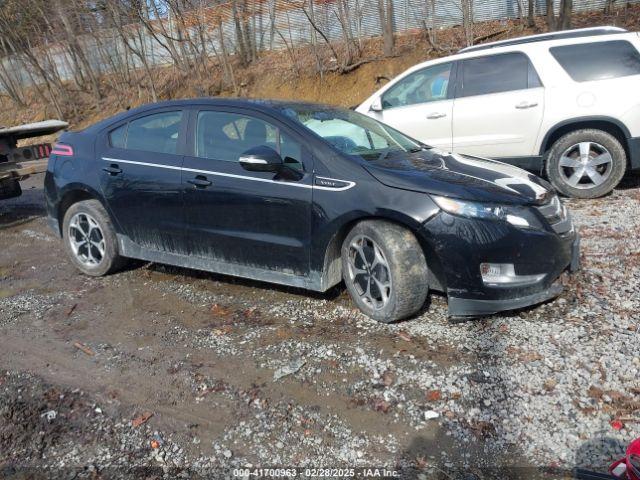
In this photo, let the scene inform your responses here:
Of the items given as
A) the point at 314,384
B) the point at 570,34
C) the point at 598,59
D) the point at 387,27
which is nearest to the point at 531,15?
the point at 387,27

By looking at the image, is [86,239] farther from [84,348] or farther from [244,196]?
[244,196]

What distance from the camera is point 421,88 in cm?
738

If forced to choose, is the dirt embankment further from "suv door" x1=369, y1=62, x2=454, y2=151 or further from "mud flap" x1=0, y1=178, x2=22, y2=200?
"mud flap" x1=0, y1=178, x2=22, y2=200

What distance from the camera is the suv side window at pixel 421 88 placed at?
7.17 m

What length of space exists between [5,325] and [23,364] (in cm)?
84

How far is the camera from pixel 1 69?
87.5ft

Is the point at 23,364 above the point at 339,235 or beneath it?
beneath

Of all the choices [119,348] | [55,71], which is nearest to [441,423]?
[119,348]

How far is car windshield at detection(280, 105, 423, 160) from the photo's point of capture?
13.5 feet

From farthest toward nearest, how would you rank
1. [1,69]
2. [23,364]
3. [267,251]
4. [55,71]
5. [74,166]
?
[1,69] < [55,71] < [74,166] < [267,251] < [23,364]

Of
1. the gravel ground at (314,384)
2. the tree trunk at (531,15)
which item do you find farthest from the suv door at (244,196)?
the tree trunk at (531,15)

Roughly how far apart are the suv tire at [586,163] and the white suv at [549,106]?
0.4 inches

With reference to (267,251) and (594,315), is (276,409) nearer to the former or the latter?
(267,251)

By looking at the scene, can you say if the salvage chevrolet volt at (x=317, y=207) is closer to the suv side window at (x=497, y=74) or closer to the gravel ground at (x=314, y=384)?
the gravel ground at (x=314, y=384)
